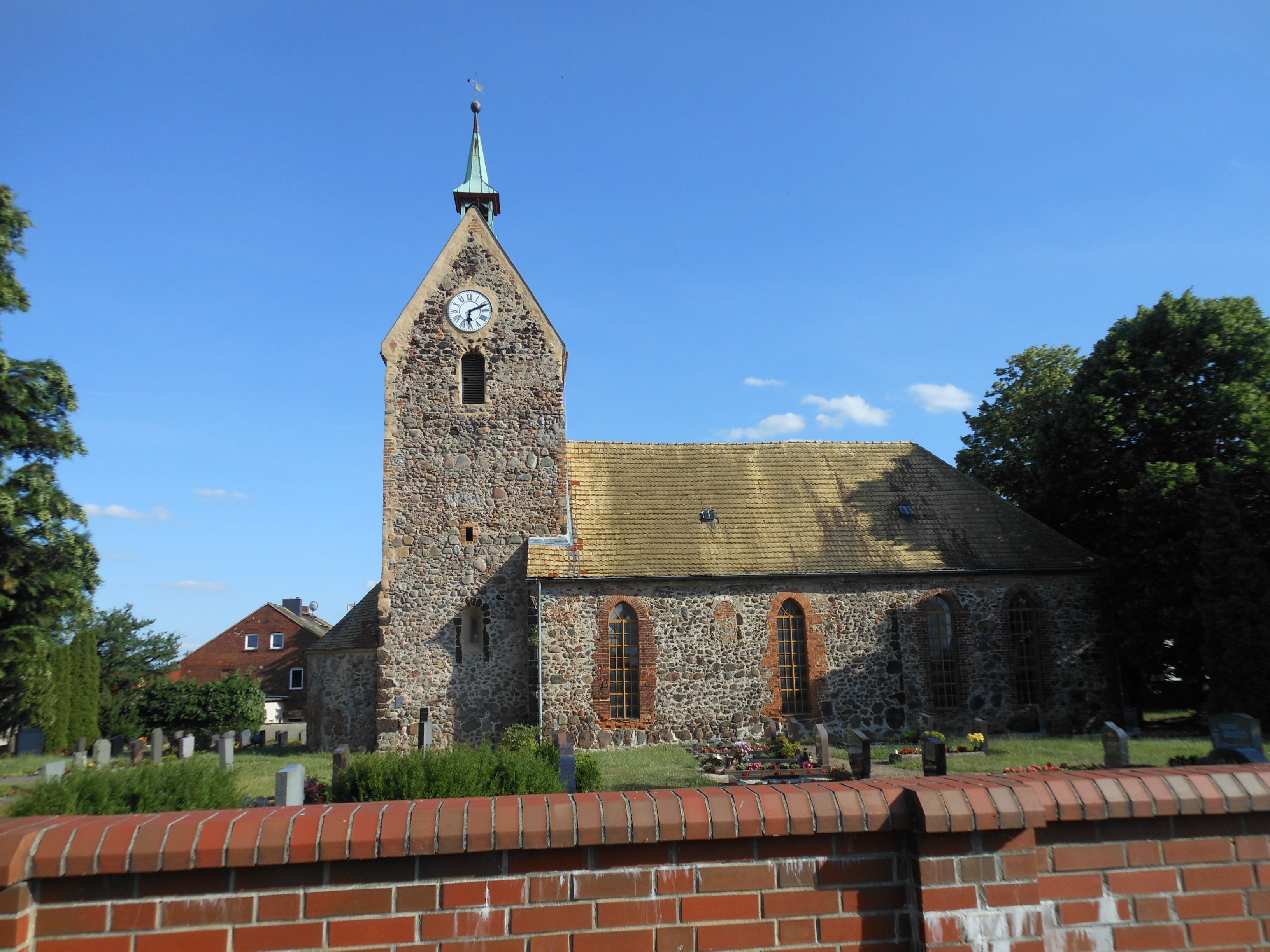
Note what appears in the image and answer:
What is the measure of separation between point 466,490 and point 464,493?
118 millimetres

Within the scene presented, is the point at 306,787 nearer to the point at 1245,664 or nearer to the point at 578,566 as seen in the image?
the point at 578,566

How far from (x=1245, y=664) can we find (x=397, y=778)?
2002cm

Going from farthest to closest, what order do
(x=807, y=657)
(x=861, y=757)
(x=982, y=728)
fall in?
(x=807, y=657), (x=982, y=728), (x=861, y=757)

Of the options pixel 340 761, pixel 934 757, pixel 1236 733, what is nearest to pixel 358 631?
pixel 340 761

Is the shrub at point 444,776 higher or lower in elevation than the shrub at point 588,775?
higher

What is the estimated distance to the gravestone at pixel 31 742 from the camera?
86.3 feet

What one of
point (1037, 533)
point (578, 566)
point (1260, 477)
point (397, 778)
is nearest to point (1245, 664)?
point (1260, 477)

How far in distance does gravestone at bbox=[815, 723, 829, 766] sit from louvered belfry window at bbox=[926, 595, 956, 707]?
6298 mm

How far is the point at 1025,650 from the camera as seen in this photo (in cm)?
2348

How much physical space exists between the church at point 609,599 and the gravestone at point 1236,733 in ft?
28.9

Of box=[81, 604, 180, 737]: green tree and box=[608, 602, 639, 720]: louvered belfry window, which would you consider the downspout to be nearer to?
box=[608, 602, 639, 720]: louvered belfry window

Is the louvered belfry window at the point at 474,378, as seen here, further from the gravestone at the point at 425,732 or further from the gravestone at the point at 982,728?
the gravestone at the point at 982,728

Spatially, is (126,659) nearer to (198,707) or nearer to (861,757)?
(198,707)

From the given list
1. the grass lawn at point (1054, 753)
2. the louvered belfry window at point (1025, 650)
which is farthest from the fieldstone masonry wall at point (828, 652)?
the grass lawn at point (1054, 753)
